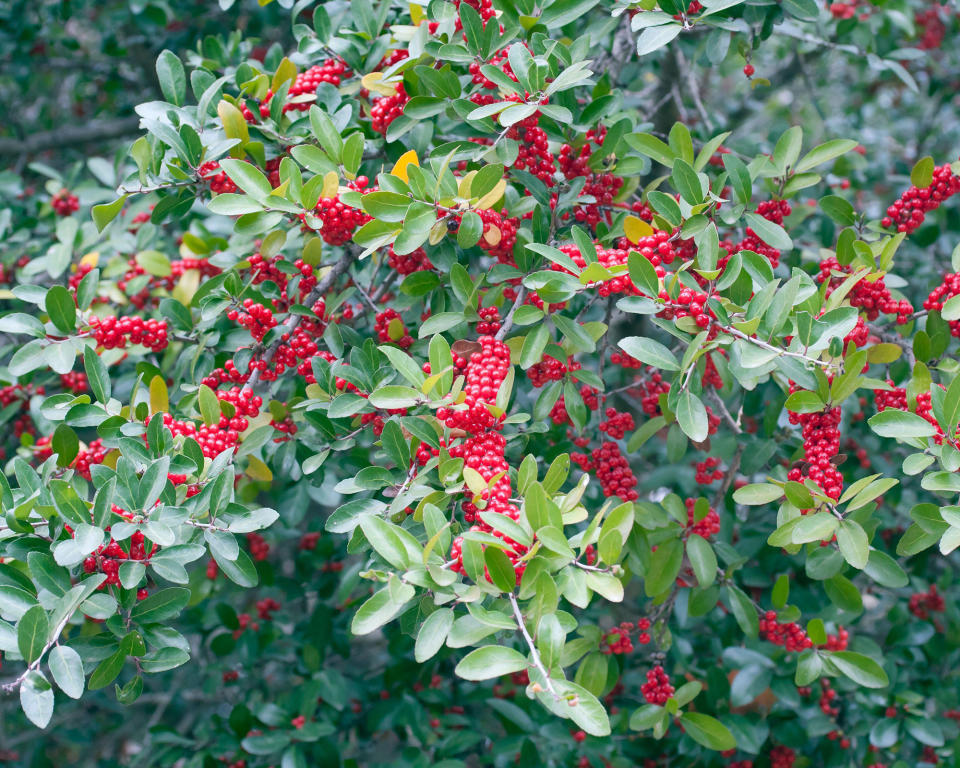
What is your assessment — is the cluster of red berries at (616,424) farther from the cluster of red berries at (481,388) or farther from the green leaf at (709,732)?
the green leaf at (709,732)

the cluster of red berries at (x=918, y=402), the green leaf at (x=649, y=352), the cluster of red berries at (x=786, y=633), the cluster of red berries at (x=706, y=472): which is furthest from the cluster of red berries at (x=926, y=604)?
the green leaf at (x=649, y=352)

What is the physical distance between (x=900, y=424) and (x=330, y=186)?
3.98 feet

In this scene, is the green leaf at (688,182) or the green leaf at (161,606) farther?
the green leaf at (688,182)

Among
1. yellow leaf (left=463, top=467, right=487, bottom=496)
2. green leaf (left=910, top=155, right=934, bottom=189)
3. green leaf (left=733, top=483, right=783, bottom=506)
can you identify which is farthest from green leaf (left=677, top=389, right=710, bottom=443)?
green leaf (left=910, top=155, right=934, bottom=189)

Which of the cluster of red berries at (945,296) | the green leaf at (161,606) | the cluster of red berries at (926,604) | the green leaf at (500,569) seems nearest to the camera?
the green leaf at (500,569)

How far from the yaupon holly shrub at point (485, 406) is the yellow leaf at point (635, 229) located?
0.01m

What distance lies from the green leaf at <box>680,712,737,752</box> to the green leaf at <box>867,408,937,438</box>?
0.91 meters

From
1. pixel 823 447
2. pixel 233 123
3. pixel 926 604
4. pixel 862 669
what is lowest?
pixel 926 604

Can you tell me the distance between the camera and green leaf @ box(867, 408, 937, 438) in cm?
155

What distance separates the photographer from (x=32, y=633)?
141cm

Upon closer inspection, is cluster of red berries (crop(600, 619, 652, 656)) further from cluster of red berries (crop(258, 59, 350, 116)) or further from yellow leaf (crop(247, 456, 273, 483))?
cluster of red berries (crop(258, 59, 350, 116))

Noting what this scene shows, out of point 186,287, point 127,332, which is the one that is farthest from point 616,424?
point 186,287

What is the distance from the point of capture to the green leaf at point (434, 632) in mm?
1336

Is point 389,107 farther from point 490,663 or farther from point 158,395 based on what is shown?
point 490,663
